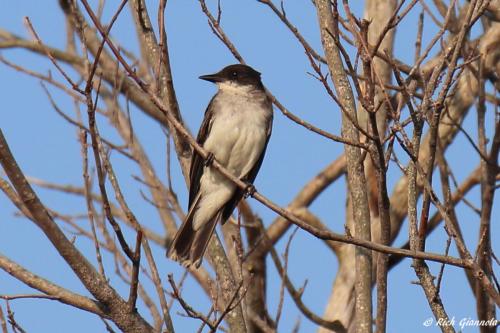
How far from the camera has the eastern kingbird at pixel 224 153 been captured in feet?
21.1

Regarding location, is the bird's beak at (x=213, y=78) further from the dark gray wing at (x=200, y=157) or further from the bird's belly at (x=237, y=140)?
the bird's belly at (x=237, y=140)

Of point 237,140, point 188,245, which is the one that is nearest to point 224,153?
point 237,140

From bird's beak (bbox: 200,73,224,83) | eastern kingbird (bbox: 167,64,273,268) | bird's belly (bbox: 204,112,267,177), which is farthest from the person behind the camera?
bird's beak (bbox: 200,73,224,83)

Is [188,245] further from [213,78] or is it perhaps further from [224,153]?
[213,78]

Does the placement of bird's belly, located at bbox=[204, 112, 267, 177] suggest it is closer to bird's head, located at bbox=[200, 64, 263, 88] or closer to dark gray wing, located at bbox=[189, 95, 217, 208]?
dark gray wing, located at bbox=[189, 95, 217, 208]

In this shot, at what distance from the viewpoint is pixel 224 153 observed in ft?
21.7

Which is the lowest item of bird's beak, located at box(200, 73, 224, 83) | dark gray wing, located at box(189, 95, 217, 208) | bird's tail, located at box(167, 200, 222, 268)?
bird's tail, located at box(167, 200, 222, 268)

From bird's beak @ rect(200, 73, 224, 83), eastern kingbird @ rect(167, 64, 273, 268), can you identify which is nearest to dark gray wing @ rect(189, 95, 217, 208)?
eastern kingbird @ rect(167, 64, 273, 268)

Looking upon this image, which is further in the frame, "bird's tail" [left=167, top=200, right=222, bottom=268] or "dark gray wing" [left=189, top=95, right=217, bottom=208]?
"dark gray wing" [left=189, top=95, right=217, bottom=208]

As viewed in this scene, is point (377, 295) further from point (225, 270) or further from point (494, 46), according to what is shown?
point (494, 46)

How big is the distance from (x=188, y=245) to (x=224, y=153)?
28.3 inches

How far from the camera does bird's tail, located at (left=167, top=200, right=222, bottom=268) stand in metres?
6.28

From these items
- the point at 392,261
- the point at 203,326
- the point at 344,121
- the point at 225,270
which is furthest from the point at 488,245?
the point at 392,261

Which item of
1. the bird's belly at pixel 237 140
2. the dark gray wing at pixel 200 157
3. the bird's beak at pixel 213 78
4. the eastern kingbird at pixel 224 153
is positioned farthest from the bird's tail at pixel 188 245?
the bird's beak at pixel 213 78
